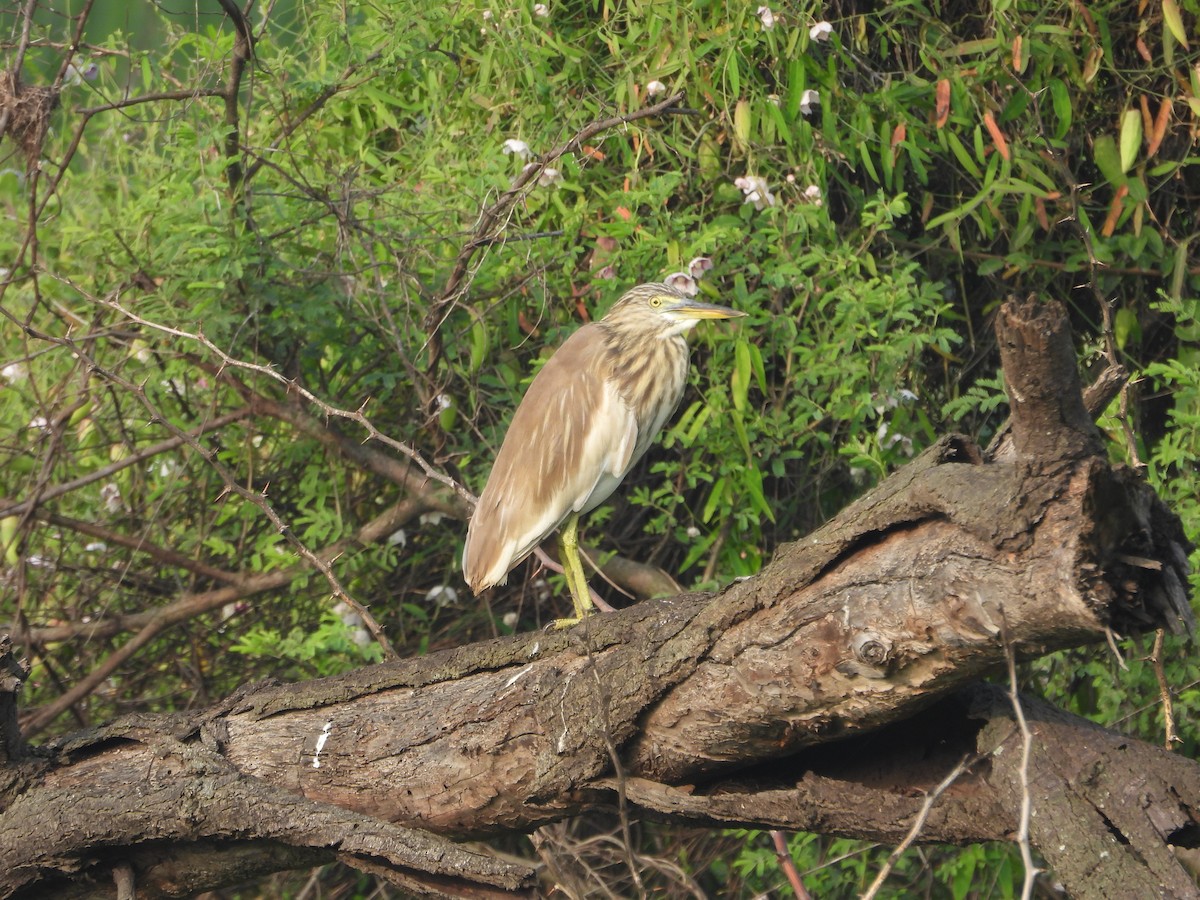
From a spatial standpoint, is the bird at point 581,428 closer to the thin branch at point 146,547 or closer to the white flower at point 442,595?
the white flower at point 442,595

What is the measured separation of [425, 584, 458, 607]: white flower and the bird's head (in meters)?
0.92

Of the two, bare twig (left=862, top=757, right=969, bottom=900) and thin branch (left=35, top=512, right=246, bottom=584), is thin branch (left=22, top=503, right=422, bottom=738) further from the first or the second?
bare twig (left=862, top=757, right=969, bottom=900)

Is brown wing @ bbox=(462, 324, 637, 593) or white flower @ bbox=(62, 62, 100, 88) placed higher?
white flower @ bbox=(62, 62, 100, 88)

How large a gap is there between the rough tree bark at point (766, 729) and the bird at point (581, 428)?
2.35 ft

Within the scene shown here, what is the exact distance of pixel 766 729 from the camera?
183 centimetres

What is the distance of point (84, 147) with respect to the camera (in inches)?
178

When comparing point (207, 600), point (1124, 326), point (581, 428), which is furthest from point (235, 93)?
point (1124, 326)

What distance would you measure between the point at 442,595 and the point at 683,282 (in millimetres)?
1108

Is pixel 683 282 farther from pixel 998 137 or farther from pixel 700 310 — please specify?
pixel 998 137

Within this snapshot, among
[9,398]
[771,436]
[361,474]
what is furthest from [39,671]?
[771,436]

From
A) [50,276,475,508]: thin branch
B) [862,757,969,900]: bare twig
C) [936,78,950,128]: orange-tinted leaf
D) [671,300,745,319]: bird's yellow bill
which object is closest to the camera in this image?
[862,757,969,900]: bare twig

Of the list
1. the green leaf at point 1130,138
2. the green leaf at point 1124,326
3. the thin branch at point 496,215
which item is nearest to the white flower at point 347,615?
the thin branch at point 496,215

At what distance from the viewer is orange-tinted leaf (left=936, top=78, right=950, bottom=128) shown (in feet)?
10.8

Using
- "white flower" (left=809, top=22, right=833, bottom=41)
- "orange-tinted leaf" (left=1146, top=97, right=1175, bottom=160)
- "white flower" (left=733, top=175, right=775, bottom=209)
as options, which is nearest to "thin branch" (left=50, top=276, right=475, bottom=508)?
"white flower" (left=733, top=175, right=775, bottom=209)
